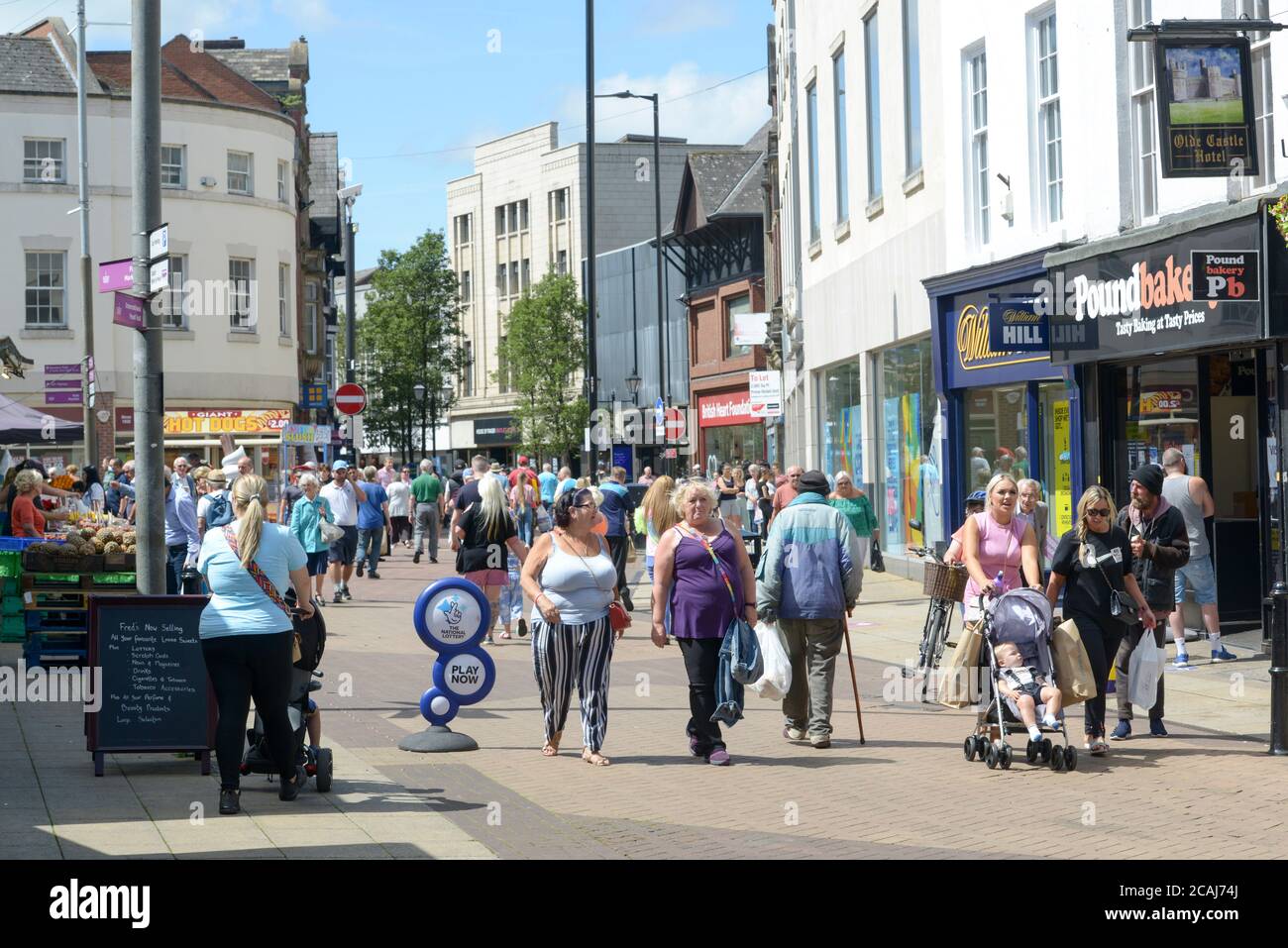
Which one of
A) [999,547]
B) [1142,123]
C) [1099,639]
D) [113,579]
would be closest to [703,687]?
[999,547]

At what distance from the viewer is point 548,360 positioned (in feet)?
219

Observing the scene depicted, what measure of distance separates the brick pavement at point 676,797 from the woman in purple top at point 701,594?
388 mm

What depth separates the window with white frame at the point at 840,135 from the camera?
2769 centimetres

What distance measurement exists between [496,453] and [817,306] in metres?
57.0

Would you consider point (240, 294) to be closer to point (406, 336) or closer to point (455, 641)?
point (406, 336)

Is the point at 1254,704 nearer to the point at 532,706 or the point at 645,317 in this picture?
the point at 532,706

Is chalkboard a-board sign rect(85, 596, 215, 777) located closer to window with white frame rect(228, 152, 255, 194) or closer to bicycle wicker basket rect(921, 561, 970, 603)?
bicycle wicker basket rect(921, 561, 970, 603)

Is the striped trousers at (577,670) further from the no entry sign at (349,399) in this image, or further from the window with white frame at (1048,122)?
the no entry sign at (349,399)

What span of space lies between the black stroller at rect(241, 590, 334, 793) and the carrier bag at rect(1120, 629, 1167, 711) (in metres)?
5.38

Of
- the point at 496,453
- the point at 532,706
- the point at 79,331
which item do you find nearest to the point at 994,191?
the point at 532,706

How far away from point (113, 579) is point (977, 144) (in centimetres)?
1191

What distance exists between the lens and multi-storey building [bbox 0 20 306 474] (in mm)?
44875

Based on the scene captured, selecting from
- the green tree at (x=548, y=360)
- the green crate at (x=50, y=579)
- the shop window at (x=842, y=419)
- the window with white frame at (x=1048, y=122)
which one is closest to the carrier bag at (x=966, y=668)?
the green crate at (x=50, y=579)

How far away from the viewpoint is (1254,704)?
1247 cm
